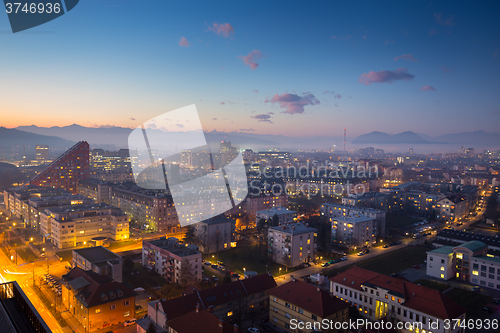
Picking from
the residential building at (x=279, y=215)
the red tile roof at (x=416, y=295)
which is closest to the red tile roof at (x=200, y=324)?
the red tile roof at (x=416, y=295)

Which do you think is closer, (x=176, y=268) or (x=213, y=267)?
(x=176, y=268)

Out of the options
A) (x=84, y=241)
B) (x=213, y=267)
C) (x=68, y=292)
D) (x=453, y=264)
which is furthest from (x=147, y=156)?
(x=453, y=264)

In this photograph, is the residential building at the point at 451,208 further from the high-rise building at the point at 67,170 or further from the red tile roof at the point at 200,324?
the high-rise building at the point at 67,170

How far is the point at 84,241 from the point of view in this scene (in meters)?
14.8

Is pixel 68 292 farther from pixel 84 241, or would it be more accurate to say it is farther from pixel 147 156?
pixel 147 156

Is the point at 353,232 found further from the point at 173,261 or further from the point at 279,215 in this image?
the point at 173,261

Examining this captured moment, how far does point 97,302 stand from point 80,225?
8482 mm

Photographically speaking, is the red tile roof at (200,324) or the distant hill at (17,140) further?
the distant hill at (17,140)

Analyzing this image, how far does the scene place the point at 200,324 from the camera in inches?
245

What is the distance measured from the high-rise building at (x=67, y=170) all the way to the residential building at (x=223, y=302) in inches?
943

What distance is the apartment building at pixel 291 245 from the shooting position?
11.9 meters

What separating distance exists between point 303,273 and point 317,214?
10.6 m

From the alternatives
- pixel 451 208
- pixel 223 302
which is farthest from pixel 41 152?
pixel 451 208

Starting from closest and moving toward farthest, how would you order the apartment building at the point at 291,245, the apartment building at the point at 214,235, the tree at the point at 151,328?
the tree at the point at 151,328 → the apartment building at the point at 291,245 → the apartment building at the point at 214,235
